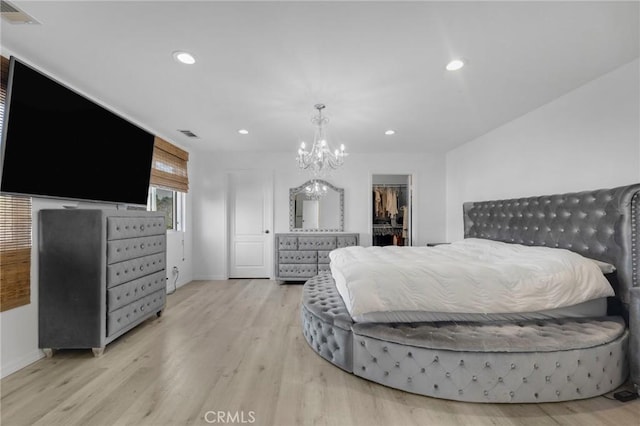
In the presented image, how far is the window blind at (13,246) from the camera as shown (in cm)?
195

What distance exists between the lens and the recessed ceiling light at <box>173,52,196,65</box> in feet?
6.41

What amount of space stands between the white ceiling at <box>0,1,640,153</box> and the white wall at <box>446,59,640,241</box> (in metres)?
0.17

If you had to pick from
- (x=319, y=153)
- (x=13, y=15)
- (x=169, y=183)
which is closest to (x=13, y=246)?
(x=13, y=15)

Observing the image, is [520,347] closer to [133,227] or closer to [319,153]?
[319,153]

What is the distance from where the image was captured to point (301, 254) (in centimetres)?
474

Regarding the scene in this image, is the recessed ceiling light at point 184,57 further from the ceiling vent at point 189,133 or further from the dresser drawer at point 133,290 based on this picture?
the dresser drawer at point 133,290

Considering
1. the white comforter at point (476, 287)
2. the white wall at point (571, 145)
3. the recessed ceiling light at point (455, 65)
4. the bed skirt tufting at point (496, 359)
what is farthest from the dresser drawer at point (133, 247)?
the white wall at point (571, 145)

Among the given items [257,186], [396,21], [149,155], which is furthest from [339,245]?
[396,21]

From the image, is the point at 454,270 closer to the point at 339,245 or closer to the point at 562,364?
the point at 562,364

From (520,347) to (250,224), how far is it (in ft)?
14.4

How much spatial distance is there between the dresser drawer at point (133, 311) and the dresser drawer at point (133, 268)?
0.26m

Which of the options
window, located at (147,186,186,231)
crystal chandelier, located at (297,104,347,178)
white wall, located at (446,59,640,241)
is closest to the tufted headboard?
white wall, located at (446,59,640,241)

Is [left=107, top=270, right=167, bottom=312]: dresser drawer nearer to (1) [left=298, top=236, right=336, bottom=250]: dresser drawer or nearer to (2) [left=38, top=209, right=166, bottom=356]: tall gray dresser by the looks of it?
(2) [left=38, top=209, right=166, bottom=356]: tall gray dresser

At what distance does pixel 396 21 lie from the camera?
5.33ft
